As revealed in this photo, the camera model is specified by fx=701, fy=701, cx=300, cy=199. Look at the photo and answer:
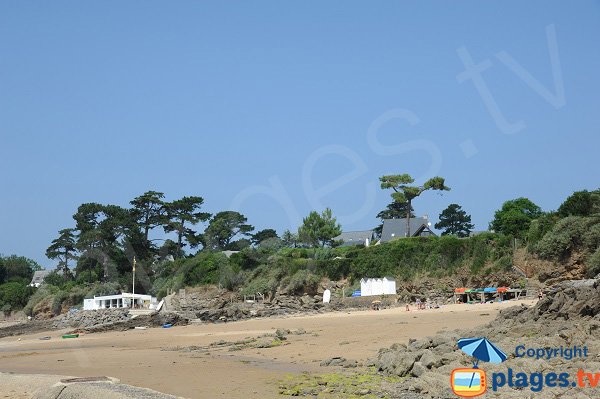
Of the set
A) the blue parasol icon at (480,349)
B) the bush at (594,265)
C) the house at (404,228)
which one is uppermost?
the house at (404,228)

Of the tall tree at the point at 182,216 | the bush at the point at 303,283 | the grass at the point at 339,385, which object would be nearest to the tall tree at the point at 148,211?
the tall tree at the point at 182,216

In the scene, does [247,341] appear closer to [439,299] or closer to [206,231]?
[439,299]

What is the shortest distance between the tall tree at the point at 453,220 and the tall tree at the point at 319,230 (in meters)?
18.0

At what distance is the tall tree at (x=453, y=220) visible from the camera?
7300 centimetres

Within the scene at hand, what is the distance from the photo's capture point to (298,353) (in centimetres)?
1712

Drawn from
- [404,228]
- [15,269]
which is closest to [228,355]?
[404,228]

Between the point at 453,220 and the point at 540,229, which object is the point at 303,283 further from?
the point at 453,220

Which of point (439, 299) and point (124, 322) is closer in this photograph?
point (439, 299)

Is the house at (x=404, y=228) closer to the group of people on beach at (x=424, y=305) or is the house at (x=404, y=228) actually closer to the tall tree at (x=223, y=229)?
the tall tree at (x=223, y=229)

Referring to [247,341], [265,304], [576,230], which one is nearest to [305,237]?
[265,304]

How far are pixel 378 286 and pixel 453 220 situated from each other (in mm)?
37154

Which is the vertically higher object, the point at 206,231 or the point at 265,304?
the point at 206,231

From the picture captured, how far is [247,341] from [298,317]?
11082 mm

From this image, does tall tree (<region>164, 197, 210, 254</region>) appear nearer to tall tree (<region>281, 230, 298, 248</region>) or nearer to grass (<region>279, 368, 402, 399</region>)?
tall tree (<region>281, 230, 298, 248</region>)
